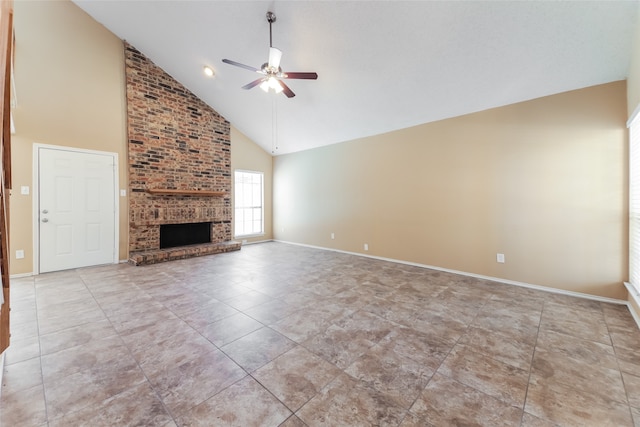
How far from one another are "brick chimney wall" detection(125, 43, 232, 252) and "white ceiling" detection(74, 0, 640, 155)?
1.83ft

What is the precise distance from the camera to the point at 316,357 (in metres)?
1.92

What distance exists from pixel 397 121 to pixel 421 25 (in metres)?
1.81

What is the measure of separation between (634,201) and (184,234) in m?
7.41

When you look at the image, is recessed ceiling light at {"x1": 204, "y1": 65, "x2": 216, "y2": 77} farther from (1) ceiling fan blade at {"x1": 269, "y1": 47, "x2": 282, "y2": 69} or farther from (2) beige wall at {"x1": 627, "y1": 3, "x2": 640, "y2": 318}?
(2) beige wall at {"x1": 627, "y1": 3, "x2": 640, "y2": 318}

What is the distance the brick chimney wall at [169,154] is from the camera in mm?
4949

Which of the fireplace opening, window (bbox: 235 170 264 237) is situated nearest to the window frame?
window (bbox: 235 170 264 237)

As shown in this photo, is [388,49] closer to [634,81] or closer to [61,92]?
[634,81]

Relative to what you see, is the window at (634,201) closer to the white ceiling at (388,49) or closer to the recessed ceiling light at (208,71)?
the white ceiling at (388,49)

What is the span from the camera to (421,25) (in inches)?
114

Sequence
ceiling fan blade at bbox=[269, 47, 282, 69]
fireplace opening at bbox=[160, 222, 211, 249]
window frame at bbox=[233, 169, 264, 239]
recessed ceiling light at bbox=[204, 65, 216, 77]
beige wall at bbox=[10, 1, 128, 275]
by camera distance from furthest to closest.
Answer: window frame at bbox=[233, 169, 264, 239] < fireplace opening at bbox=[160, 222, 211, 249] < recessed ceiling light at bbox=[204, 65, 216, 77] < beige wall at bbox=[10, 1, 128, 275] < ceiling fan blade at bbox=[269, 47, 282, 69]

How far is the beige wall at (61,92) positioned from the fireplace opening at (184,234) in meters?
0.71

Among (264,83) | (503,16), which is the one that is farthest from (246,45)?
(503,16)

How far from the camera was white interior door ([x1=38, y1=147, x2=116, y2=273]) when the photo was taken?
161 inches

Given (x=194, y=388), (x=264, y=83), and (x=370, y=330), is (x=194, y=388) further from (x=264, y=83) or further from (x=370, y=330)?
(x=264, y=83)
